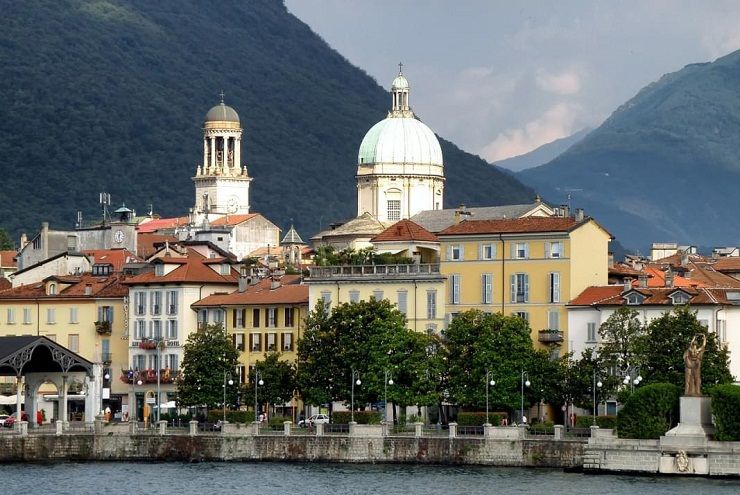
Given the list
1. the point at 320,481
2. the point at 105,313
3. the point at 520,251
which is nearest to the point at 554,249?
the point at 520,251

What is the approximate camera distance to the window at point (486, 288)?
126750mm

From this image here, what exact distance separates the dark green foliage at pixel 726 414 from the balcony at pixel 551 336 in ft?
79.8

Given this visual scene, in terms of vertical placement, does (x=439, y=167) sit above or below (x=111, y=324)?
above

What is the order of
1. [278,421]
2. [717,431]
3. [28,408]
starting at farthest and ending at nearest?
[28,408]
[278,421]
[717,431]

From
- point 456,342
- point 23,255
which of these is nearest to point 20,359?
point 456,342

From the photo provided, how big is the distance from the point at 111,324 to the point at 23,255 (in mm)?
→ 42053

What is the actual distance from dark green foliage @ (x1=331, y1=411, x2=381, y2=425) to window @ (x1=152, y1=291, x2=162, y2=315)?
82.8 feet

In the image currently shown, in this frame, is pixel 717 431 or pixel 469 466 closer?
pixel 717 431

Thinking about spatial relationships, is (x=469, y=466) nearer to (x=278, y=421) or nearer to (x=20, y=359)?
(x=278, y=421)

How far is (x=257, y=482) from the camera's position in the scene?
101 m

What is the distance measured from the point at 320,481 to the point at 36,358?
2767 centimetres

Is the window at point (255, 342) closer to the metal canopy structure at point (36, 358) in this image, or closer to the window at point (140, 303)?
the window at point (140, 303)

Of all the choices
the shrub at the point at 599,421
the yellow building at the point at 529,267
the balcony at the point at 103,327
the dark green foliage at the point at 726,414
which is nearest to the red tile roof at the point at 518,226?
the yellow building at the point at 529,267

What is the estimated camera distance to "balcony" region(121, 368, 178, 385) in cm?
13750
